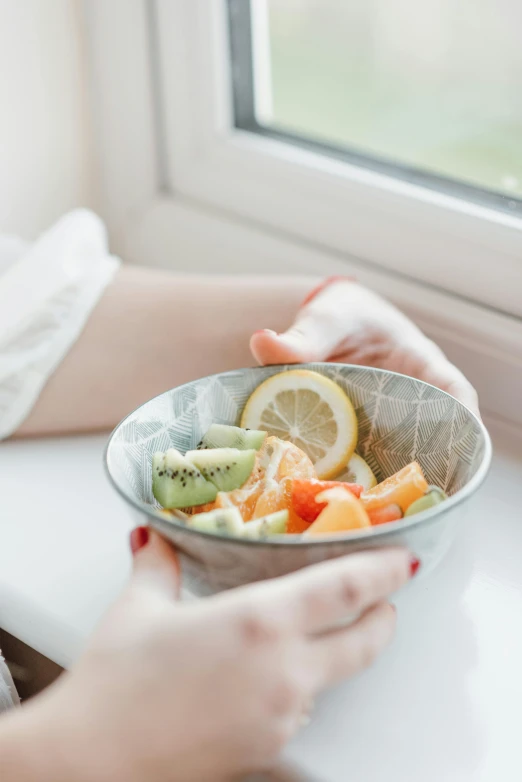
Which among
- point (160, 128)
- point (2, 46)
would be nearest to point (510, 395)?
Answer: point (160, 128)

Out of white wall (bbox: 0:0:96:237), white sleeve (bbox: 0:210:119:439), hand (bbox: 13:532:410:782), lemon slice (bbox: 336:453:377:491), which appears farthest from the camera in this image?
white wall (bbox: 0:0:96:237)

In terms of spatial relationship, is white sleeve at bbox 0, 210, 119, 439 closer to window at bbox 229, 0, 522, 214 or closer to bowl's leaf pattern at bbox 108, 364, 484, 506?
bowl's leaf pattern at bbox 108, 364, 484, 506

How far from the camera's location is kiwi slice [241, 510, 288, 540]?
0.50 meters

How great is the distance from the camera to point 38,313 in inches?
30.8

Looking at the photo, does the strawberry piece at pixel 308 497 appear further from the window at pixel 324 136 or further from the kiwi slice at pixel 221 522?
the window at pixel 324 136

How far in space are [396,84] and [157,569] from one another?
0.65 meters

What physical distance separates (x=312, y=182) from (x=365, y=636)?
608mm

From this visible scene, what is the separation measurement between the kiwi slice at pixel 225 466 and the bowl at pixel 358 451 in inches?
1.7

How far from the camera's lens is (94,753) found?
425mm

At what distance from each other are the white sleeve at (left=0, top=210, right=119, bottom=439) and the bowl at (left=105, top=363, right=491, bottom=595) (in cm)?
22

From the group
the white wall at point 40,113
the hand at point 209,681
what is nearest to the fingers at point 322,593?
the hand at point 209,681

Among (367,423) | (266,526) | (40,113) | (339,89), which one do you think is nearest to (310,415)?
(367,423)

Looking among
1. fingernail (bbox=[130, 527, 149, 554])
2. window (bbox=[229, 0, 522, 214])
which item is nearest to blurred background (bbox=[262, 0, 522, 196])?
window (bbox=[229, 0, 522, 214])

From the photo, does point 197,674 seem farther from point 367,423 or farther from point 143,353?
point 143,353
